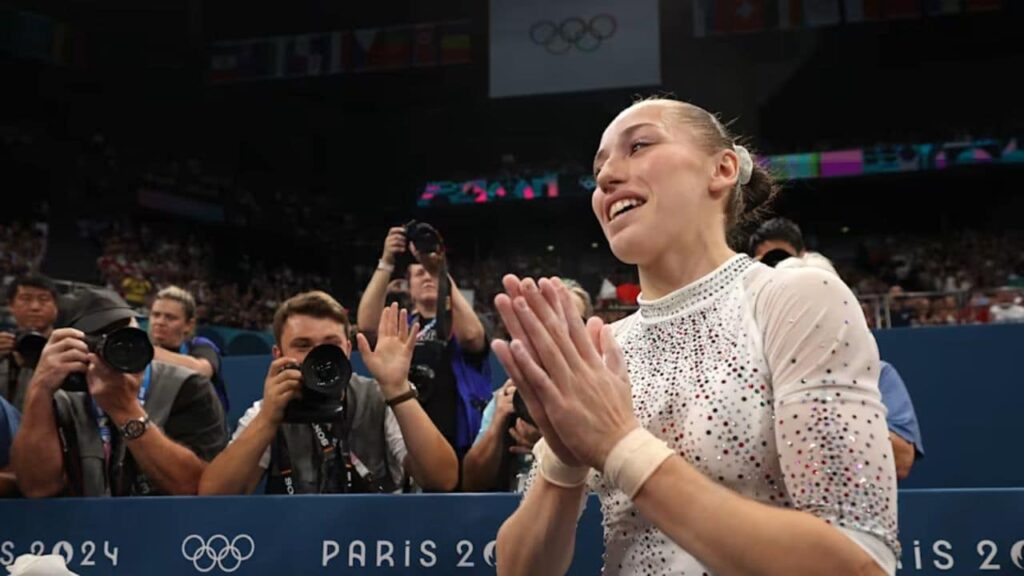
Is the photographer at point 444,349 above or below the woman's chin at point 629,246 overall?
below

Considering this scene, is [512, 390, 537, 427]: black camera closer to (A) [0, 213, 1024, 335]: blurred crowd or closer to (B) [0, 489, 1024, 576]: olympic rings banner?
(B) [0, 489, 1024, 576]: olympic rings banner

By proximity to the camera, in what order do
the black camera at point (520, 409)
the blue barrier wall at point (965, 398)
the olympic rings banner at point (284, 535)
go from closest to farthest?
the olympic rings banner at point (284, 535) → the black camera at point (520, 409) → the blue barrier wall at point (965, 398)

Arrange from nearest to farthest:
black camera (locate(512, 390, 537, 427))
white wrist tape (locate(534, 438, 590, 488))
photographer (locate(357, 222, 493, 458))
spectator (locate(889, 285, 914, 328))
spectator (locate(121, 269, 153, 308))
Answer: white wrist tape (locate(534, 438, 590, 488)) → black camera (locate(512, 390, 537, 427)) → photographer (locate(357, 222, 493, 458)) → spectator (locate(889, 285, 914, 328)) → spectator (locate(121, 269, 153, 308))

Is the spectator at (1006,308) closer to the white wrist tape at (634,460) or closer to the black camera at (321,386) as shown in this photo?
the black camera at (321,386)

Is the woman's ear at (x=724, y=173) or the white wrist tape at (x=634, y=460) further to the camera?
the woman's ear at (x=724, y=173)

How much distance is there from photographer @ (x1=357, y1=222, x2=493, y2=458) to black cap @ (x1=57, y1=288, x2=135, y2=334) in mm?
903

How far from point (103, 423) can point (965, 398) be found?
3.43 m

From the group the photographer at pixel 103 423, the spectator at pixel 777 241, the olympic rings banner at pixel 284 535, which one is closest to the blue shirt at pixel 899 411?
the spectator at pixel 777 241

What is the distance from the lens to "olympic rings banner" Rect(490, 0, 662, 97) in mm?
11117

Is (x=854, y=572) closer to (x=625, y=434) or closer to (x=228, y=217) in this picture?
(x=625, y=434)

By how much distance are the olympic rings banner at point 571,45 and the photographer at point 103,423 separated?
30.8 feet

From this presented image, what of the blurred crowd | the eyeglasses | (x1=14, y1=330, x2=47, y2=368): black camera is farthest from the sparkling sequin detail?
the blurred crowd

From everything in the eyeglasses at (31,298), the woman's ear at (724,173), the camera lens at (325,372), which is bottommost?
the camera lens at (325,372)

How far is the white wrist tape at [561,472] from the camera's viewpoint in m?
1.12
